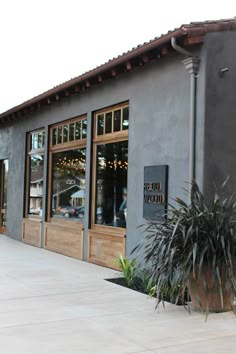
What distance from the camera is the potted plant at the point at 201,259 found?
609 cm

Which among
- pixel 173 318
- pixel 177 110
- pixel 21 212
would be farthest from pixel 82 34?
pixel 173 318

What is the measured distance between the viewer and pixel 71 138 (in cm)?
1188

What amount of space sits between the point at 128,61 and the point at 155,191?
2.40 m

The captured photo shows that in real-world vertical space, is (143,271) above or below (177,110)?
below

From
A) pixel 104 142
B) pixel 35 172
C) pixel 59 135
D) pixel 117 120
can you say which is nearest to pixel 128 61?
pixel 117 120

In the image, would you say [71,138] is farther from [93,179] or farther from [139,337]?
[139,337]

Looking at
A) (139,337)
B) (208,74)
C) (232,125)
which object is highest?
(208,74)

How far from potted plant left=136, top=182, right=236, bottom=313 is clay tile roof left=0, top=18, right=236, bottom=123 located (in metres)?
2.56

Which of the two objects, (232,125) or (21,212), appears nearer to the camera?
(232,125)

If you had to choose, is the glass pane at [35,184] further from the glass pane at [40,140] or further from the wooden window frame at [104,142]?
the wooden window frame at [104,142]

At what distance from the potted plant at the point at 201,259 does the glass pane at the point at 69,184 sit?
16.7 feet

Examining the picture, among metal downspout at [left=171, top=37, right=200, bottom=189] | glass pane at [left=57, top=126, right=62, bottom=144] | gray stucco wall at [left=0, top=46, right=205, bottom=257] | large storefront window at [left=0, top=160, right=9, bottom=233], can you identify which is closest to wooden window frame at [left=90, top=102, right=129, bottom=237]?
gray stucco wall at [left=0, top=46, right=205, bottom=257]

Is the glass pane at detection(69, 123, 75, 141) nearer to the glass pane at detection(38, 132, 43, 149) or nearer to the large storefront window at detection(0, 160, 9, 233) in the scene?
the glass pane at detection(38, 132, 43, 149)

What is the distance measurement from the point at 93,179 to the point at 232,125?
13.3ft
